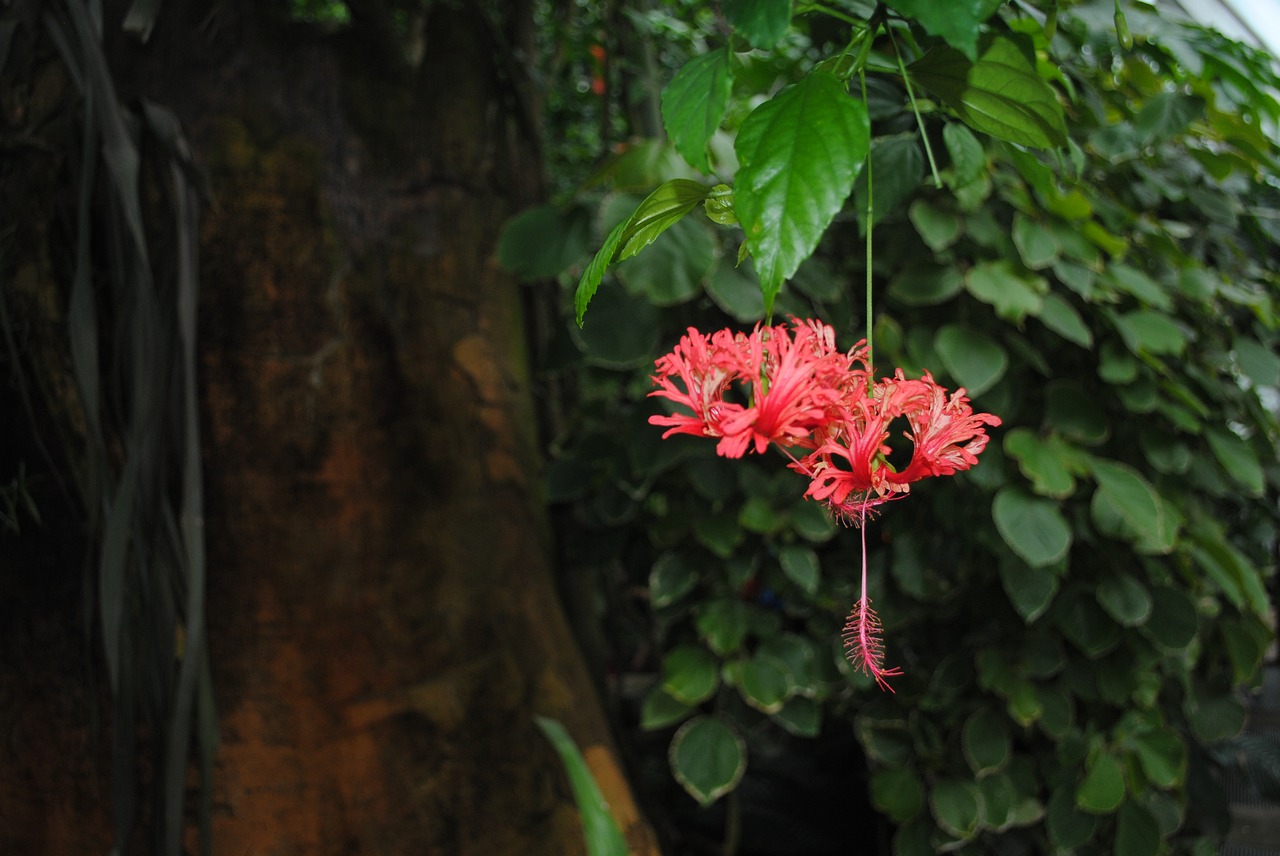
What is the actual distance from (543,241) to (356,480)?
339mm

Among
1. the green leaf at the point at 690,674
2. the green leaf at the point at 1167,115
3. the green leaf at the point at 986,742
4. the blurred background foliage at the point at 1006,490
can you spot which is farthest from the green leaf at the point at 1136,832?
the green leaf at the point at 1167,115

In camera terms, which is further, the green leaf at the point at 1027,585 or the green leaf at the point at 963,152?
the green leaf at the point at 1027,585

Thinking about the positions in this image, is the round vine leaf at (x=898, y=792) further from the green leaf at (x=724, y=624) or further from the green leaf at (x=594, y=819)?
the green leaf at (x=594, y=819)

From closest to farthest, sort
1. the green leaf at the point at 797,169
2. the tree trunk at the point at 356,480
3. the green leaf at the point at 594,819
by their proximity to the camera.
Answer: the green leaf at the point at 797,169
the green leaf at the point at 594,819
the tree trunk at the point at 356,480

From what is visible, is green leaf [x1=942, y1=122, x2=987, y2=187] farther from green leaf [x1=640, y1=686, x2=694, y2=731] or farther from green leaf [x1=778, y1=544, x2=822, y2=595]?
green leaf [x1=640, y1=686, x2=694, y2=731]

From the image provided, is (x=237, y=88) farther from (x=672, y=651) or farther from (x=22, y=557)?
(x=672, y=651)

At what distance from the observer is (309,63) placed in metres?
0.98

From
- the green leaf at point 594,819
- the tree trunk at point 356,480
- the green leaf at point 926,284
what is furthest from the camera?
the green leaf at point 926,284

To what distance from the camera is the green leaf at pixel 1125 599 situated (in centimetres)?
95

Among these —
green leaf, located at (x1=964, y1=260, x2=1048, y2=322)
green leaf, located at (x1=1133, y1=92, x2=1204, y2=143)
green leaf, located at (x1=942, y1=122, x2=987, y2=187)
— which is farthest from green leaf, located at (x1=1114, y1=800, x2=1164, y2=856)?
green leaf, located at (x1=942, y1=122, x2=987, y2=187)

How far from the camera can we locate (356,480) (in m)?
0.93

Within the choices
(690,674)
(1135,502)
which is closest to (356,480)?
(690,674)

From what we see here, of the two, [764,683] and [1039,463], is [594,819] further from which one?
[1039,463]

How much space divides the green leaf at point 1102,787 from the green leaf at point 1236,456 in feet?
1.19
